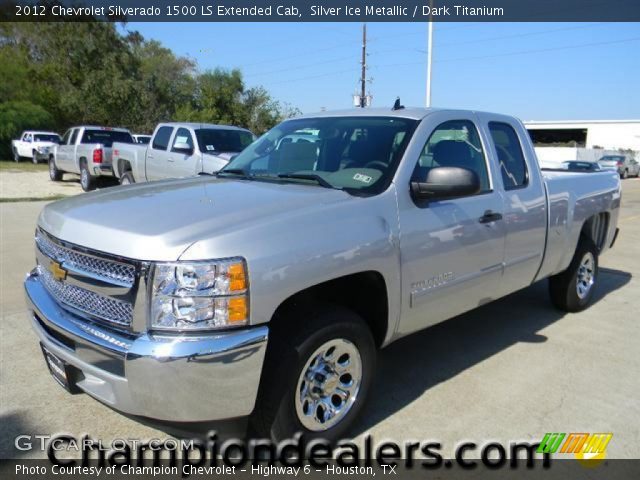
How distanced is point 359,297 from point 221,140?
28.3 feet

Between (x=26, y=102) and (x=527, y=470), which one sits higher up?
(x=26, y=102)

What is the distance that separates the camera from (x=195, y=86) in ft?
146

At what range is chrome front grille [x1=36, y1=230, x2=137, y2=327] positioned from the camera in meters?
2.62

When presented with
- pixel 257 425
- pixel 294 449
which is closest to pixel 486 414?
pixel 294 449

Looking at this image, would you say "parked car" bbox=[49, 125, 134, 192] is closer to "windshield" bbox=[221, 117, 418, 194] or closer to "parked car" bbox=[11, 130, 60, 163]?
"parked car" bbox=[11, 130, 60, 163]

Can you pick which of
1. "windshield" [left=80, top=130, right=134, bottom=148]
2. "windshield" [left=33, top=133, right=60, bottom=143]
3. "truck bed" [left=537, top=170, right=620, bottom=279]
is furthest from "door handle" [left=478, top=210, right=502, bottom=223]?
"windshield" [left=33, top=133, right=60, bottom=143]

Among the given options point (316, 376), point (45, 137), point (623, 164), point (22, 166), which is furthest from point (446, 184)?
point (623, 164)

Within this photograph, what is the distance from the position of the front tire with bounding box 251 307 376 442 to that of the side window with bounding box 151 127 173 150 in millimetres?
9479

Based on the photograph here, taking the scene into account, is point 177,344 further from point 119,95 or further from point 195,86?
point 195,86

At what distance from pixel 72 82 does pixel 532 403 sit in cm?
4218

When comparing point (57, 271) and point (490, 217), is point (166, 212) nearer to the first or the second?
point (57, 271)

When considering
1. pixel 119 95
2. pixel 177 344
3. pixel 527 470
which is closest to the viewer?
pixel 177 344

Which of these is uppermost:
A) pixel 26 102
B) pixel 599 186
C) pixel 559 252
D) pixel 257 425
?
pixel 26 102

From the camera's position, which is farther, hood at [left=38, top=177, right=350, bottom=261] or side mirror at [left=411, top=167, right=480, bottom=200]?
side mirror at [left=411, top=167, right=480, bottom=200]
